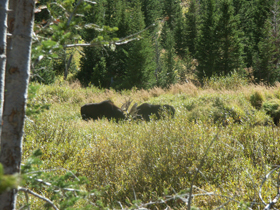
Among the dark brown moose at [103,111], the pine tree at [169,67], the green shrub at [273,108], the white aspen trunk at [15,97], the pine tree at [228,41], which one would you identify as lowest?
the dark brown moose at [103,111]

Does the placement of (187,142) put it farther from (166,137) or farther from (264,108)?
(264,108)

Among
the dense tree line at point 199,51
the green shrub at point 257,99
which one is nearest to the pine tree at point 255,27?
the dense tree line at point 199,51

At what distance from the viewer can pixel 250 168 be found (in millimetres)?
3842

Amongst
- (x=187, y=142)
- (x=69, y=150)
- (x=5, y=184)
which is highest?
(x=5, y=184)

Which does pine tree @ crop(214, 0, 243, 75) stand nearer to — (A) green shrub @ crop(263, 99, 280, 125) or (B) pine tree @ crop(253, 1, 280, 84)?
(B) pine tree @ crop(253, 1, 280, 84)

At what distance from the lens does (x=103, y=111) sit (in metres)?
10.3

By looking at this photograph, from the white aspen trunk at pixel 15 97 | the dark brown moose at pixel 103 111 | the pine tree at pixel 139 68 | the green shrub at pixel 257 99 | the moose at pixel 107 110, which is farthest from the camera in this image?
the pine tree at pixel 139 68

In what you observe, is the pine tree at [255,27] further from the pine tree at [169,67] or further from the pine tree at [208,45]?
the pine tree at [169,67]

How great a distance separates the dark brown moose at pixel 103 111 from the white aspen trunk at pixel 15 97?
827 centimetres

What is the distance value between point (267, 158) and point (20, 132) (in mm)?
4110

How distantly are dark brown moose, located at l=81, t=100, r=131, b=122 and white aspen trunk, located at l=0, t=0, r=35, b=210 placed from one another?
8269 millimetres

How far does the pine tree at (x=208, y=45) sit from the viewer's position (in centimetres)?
2078

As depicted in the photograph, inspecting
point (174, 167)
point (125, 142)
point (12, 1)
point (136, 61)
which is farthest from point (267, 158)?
point (136, 61)

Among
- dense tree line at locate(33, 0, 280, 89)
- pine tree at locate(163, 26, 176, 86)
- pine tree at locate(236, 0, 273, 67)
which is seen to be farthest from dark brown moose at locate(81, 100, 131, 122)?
pine tree at locate(236, 0, 273, 67)
